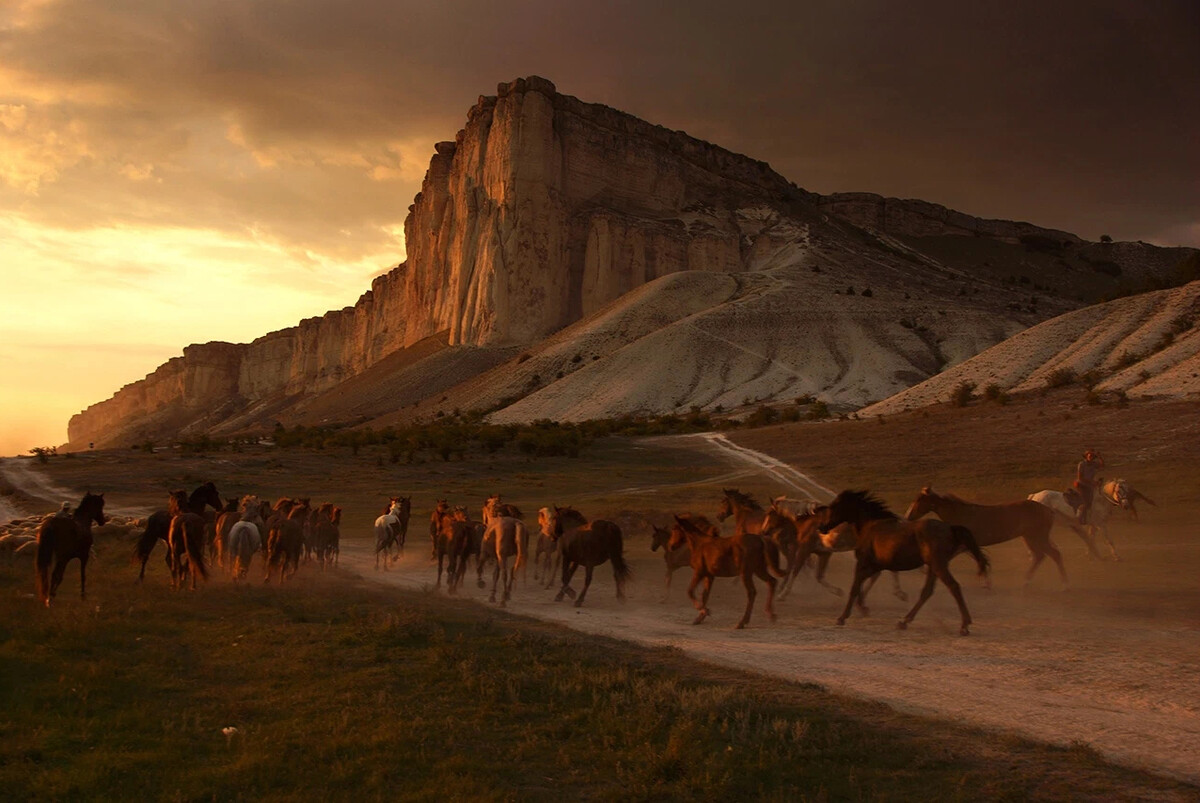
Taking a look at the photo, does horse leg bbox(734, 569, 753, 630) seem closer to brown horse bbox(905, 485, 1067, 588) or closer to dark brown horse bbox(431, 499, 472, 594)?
brown horse bbox(905, 485, 1067, 588)

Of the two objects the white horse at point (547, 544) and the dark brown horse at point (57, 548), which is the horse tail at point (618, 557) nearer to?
the white horse at point (547, 544)

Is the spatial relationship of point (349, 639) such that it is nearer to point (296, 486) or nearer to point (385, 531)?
point (385, 531)

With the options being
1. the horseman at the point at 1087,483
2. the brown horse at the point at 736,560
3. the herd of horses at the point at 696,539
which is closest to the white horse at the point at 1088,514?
the herd of horses at the point at 696,539

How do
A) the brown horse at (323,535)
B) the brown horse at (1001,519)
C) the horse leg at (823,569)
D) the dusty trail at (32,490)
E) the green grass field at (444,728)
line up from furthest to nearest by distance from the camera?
the dusty trail at (32,490)
the brown horse at (323,535)
the horse leg at (823,569)
the brown horse at (1001,519)
the green grass field at (444,728)

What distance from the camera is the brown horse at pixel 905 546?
13055 mm

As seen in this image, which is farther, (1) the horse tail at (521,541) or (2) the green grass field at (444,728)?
(1) the horse tail at (521,541)

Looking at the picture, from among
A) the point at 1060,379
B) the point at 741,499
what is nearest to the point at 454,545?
the point at 741,499

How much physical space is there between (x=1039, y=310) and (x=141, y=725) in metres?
112

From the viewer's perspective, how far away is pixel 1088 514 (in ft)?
64.8

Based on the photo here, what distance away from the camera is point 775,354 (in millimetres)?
85125

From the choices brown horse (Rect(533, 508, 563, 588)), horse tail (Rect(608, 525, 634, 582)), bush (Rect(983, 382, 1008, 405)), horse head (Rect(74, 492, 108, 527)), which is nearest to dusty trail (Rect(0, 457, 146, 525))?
horse head (Rect(74, 492, 108, 527))

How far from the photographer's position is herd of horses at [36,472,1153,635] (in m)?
13.6

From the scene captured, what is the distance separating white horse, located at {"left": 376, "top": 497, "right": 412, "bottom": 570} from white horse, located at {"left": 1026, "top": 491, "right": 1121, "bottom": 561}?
1362 centimetres

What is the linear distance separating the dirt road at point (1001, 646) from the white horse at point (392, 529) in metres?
1.72
